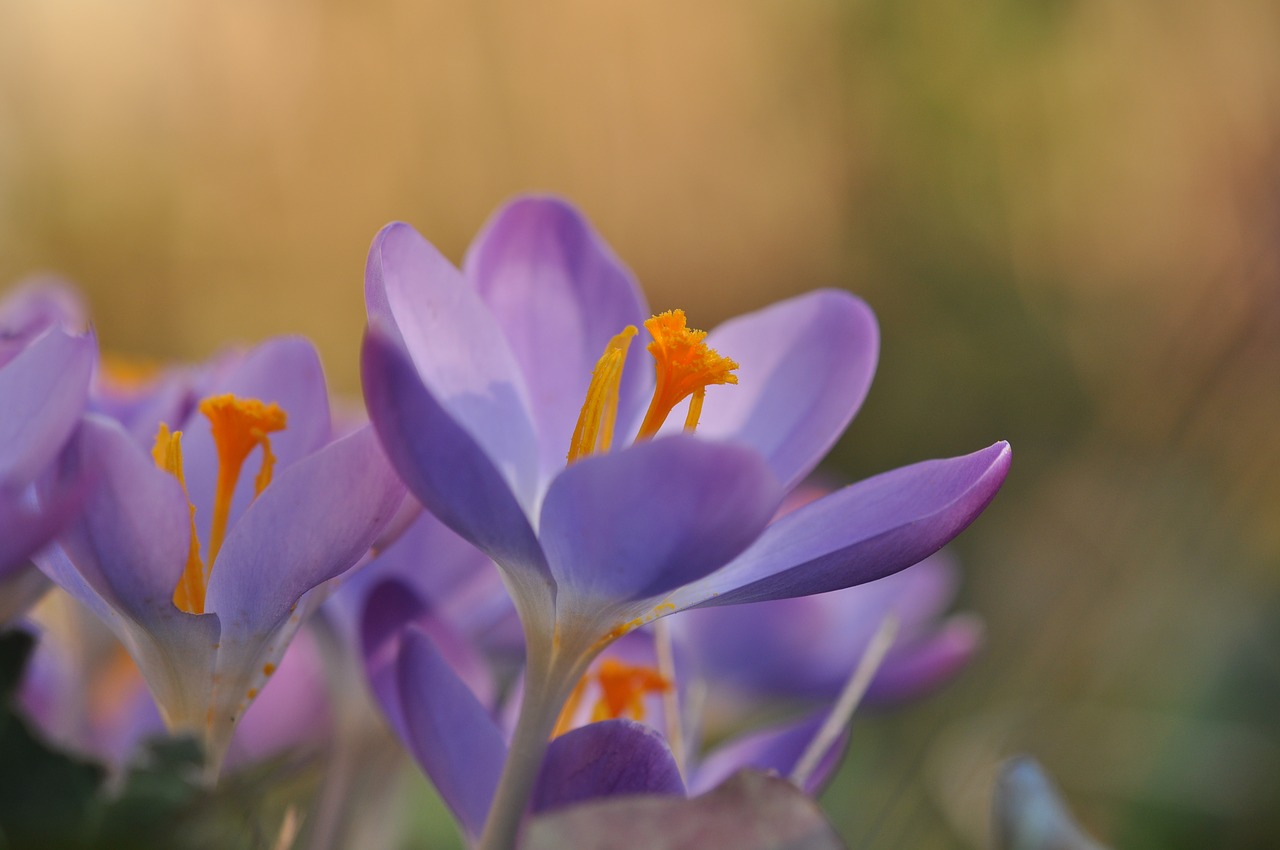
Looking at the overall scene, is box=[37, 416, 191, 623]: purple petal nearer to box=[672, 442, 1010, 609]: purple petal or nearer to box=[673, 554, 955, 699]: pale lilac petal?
box=[672, 442, 1010, 609]: purple petal

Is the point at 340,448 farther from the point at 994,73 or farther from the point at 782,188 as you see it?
the point at 782,188

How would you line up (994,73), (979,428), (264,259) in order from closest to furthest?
(979,428) → (994,73) → (264,259)

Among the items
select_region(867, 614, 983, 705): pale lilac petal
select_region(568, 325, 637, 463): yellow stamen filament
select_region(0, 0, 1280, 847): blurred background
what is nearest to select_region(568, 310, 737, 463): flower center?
select_region(568, 325, 637, 463): yellow stamen filament

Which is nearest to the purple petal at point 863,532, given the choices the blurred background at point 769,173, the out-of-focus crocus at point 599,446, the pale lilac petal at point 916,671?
the out-of-focus crocus at point 599,446

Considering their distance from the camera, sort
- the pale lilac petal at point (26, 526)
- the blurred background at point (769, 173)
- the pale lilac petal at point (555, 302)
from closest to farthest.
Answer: the pale lilac petal at point (26, 526) < the pale lilac petal at point (555, 302) < the blurred background at point (769, 173)

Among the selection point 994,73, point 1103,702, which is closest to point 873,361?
point 1103,702

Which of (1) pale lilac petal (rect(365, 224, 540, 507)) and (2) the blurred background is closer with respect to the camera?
(1) pale lilac petal (rect(365, 224, 540, 507))

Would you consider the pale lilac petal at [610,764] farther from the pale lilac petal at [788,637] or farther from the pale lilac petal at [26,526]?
the pale lilac petal at [788,637]
